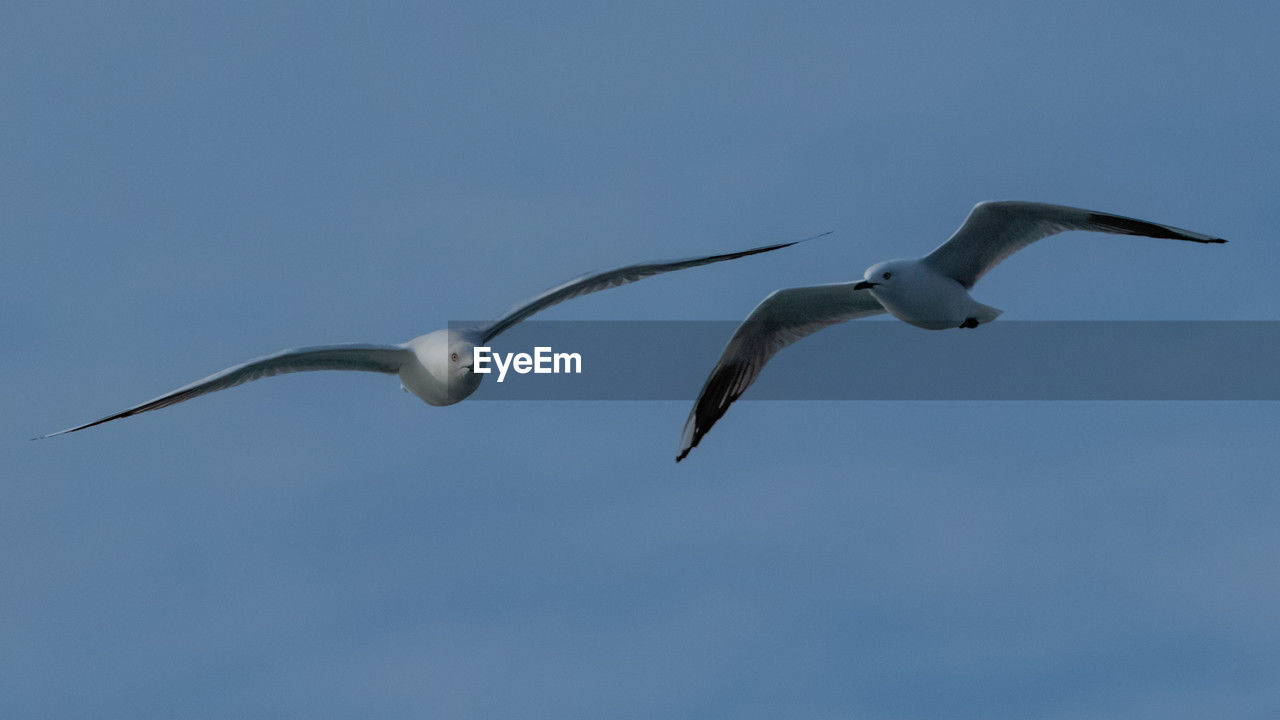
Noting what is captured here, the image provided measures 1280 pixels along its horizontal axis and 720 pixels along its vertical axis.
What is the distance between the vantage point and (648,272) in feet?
59.5

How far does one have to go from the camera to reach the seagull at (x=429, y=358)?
1703 cm

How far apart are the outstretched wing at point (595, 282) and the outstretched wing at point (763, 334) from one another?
2434 mm

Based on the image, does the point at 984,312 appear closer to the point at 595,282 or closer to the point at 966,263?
the point at 966,263

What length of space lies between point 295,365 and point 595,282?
360 centimetres

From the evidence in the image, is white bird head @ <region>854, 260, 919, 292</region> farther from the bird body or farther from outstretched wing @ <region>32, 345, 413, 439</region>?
outstretched wing @ <region>32, 345, 413, 439</region>

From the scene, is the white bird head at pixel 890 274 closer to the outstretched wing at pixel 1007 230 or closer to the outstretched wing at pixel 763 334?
the outstretched wing at pixel 1007 230

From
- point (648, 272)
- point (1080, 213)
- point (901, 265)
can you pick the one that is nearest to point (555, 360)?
point (648, 272)

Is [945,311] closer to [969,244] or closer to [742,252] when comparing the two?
[969,244]

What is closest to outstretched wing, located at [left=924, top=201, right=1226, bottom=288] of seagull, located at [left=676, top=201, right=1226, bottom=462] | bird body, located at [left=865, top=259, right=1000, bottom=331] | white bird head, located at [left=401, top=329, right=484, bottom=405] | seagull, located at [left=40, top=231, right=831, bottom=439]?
seagull, located at [left=676, top=201, right=1226, bottom=462]

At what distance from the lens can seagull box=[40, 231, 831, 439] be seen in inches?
671

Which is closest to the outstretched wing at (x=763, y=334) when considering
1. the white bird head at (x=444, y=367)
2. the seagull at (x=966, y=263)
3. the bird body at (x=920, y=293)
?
the seagull at (x=966, y=263)

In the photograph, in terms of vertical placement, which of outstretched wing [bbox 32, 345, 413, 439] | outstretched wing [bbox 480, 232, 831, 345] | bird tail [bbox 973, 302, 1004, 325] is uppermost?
outstretched wing [bbox 480, 232, 831, 345]

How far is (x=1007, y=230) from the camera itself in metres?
18.7

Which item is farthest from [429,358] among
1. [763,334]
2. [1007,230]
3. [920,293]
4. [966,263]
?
[1007,230]
